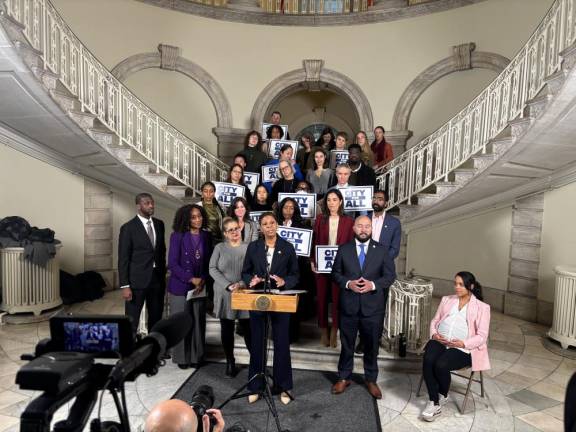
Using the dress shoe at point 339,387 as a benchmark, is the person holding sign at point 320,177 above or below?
above

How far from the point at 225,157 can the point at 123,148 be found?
11.5 ft

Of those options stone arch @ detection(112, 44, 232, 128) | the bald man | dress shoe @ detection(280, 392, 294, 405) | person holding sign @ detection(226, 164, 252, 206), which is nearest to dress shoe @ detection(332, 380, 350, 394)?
dress shoe @ detection(280, 392, 294, 405)

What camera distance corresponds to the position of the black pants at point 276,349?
3.93 metres

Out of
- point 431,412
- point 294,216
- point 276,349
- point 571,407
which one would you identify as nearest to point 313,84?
point 294,216

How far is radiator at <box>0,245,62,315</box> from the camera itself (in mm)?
6281

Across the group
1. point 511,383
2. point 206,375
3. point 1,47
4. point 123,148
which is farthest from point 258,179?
point 511,383

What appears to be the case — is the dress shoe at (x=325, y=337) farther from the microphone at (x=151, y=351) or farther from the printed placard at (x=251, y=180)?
the microphone at (x=151, y=351)

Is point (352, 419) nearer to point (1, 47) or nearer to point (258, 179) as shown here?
point (258, 179)

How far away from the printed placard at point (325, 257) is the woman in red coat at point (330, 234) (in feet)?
0.42

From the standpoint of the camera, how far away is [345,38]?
985 centimetres

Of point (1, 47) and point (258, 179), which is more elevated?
point (1, 47)

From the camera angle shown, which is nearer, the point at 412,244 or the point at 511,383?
the point at 511,383

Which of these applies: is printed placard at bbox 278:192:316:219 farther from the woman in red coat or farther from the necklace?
the necklace

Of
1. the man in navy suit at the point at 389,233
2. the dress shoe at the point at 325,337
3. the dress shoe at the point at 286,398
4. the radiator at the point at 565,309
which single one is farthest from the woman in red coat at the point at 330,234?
the radiator at the point at 565,309
